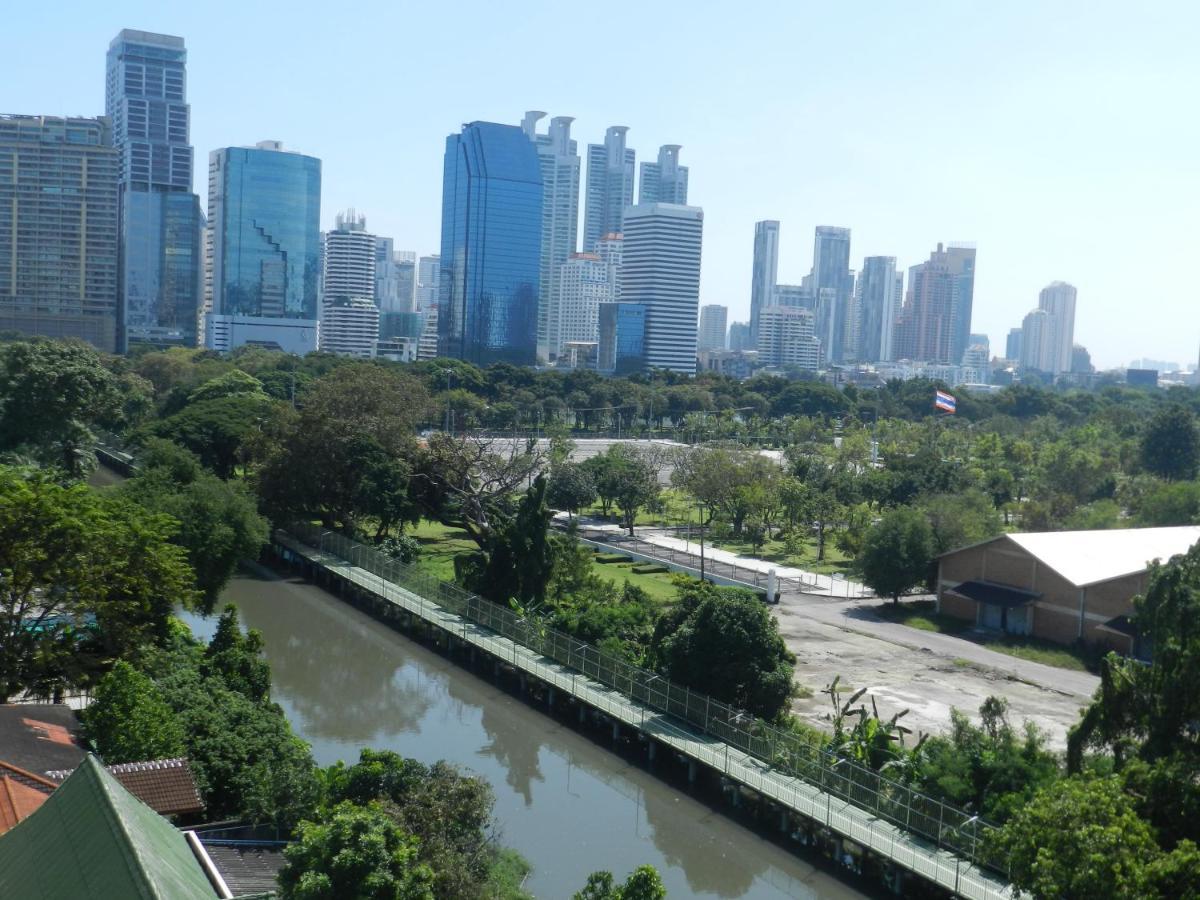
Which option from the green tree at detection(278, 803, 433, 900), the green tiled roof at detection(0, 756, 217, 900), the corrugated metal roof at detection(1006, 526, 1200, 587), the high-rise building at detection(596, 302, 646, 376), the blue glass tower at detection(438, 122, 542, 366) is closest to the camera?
the green tiled roof at detection(0, 756, 217, 900)

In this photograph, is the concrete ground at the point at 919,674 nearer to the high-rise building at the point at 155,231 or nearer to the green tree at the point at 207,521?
the green tree at the point at 207,521

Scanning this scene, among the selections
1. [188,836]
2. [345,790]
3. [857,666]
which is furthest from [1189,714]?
[857,666]

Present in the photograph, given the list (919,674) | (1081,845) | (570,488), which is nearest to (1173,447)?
(570,488)

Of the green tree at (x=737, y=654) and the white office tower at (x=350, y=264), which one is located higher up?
the white office tower at (x=350, y=264)

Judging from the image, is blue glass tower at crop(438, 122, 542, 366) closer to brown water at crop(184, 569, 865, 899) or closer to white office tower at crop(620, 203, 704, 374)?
white office tower at crop(620, 203, 704, 374)

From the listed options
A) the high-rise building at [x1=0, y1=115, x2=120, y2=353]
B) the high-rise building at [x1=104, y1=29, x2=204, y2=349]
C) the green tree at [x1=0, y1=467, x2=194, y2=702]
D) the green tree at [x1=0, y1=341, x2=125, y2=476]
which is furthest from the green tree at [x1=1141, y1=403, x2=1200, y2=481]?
the high-rise building at [x1=104, y1=29, x2=204, y2=349]

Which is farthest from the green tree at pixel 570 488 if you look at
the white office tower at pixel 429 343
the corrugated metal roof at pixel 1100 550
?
the white office tower at pixel 429 343
